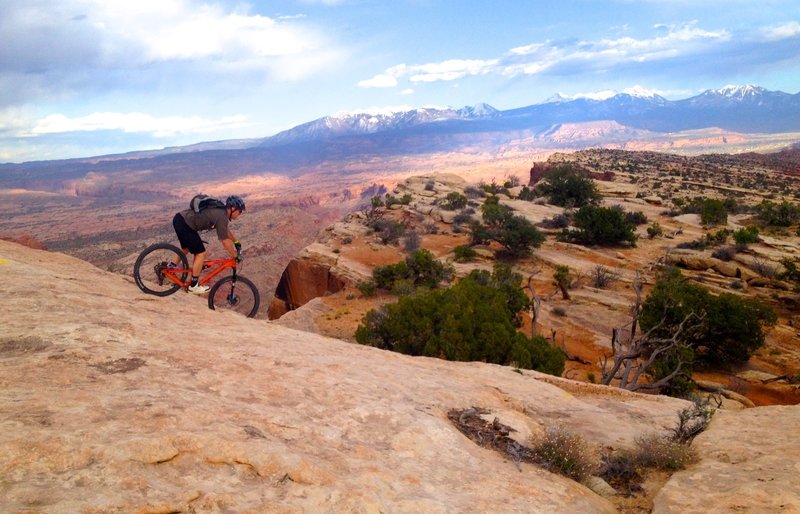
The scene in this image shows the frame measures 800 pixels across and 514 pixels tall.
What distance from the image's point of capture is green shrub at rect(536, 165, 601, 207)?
31.8m

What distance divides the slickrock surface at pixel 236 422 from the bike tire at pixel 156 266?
33.8 inches

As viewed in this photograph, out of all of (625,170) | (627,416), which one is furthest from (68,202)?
(627,416)

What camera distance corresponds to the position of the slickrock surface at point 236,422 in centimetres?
274

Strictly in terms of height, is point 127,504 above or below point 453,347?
above

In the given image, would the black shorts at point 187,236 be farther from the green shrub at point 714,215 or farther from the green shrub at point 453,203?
the green shrub at point 714,215

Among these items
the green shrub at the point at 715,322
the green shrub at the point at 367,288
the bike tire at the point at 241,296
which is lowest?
the green shrub at the point at 715,322

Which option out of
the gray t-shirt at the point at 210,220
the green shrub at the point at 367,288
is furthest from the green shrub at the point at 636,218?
the gray t-shirt at the point at 210,220

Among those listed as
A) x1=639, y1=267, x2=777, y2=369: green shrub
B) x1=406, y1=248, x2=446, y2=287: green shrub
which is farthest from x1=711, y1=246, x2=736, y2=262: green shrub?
x1=406, y1=248, x2=446, y2=287: green shrub

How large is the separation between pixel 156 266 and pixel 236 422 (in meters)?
5.09

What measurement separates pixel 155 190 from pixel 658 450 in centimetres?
14963

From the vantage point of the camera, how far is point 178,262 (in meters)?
7.89

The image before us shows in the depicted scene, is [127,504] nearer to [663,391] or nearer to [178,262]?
[178,262]

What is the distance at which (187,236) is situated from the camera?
758 cm

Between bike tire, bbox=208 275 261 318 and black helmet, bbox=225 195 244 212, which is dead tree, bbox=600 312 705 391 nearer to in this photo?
bike tire, bbox=208 275 261 318
